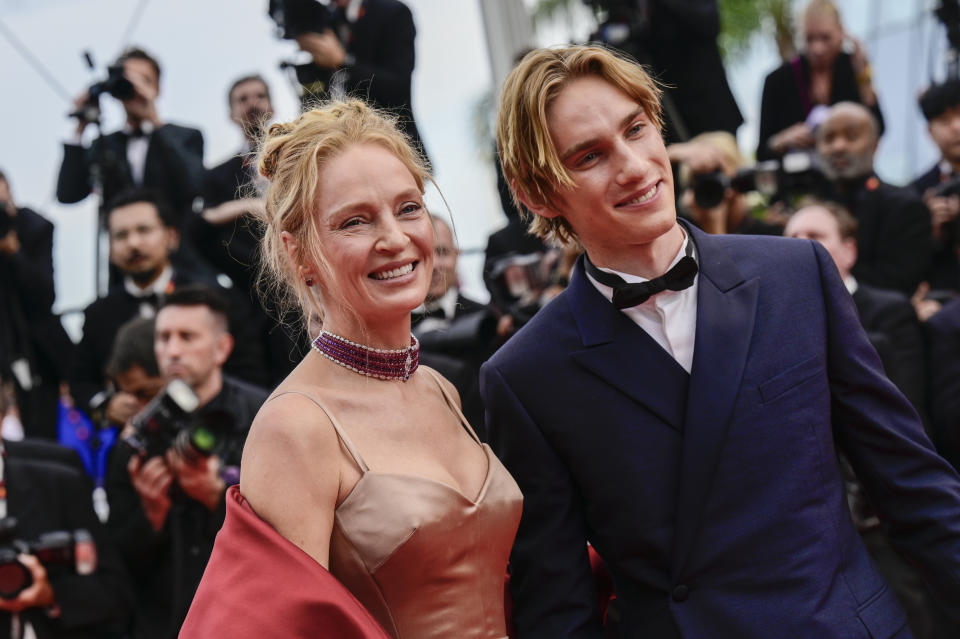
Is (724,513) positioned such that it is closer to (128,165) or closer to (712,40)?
(712,40)

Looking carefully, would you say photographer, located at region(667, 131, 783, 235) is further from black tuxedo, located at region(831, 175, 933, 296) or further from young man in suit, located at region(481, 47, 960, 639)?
young man in suit, located at region(481, 47, 960, 639)

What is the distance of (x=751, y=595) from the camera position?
2047 millimetres

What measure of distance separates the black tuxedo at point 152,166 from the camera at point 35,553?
2.02 meters

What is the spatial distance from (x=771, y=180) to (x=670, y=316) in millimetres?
2223

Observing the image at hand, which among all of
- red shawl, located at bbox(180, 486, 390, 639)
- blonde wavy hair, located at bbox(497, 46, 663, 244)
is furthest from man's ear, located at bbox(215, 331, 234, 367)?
red shawl, located at bbox(180, 486, 390, 639)

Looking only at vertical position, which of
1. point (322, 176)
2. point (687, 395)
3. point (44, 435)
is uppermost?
point (322, 176)

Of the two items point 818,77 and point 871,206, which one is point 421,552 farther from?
point 818,77

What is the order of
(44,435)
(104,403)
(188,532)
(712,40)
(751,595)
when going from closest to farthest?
(751,595) → (188,532) → (104,403) → (712,40) → (44,435)

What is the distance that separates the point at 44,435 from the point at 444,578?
3.80m

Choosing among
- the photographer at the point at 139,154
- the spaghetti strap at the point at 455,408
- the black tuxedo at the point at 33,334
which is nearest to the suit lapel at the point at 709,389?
the spaghetti strap at the point at 455,408

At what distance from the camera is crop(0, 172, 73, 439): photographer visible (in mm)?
5207

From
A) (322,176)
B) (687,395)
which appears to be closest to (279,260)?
(322,176)

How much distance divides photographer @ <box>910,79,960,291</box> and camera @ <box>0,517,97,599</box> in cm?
342

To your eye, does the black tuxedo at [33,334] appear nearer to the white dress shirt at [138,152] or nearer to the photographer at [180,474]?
the white dress shirt at [138,152]
